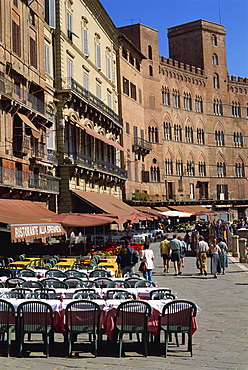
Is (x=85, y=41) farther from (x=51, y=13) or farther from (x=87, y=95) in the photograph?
(x=51, y=13)

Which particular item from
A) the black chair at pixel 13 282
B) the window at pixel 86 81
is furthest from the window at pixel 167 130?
the black chair at pixel 13 282

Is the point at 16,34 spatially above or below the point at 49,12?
below

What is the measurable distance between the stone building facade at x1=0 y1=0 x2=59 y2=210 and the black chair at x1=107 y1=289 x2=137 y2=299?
13705 millimetres

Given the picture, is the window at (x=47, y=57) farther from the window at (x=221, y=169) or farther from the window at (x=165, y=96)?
the window at (x=221, y=169)

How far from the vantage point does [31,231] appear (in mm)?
14711

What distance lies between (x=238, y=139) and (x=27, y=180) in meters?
50.5

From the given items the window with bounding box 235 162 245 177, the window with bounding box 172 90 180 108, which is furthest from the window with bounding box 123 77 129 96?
the window with bounding box 235 162 245 177

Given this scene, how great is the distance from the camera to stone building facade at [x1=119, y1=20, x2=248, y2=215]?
58.3 metres

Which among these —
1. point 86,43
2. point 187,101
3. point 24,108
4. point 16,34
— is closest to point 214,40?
point 187,101

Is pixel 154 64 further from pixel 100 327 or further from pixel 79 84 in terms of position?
pixel 100 327

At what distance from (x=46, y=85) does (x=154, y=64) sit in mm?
30833

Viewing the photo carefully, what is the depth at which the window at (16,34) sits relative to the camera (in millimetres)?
25172

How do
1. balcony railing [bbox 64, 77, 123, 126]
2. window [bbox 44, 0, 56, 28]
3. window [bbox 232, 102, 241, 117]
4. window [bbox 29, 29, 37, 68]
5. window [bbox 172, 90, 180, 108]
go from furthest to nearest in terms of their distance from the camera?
1. window [bbox 232, 102, 241, 117]
2. window [bbox 172, 90, 180, 108]
3. balcony railing [bbox 64, 77, 123, 126]
4. window [bbox 44, 0, 56, 28]
5. window [bbox 29, 29, 37, 68]

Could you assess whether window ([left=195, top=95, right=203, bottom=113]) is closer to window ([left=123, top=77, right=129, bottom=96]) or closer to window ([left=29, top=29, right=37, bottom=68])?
window ([left=123, top=77, right=129, bottom=96])
